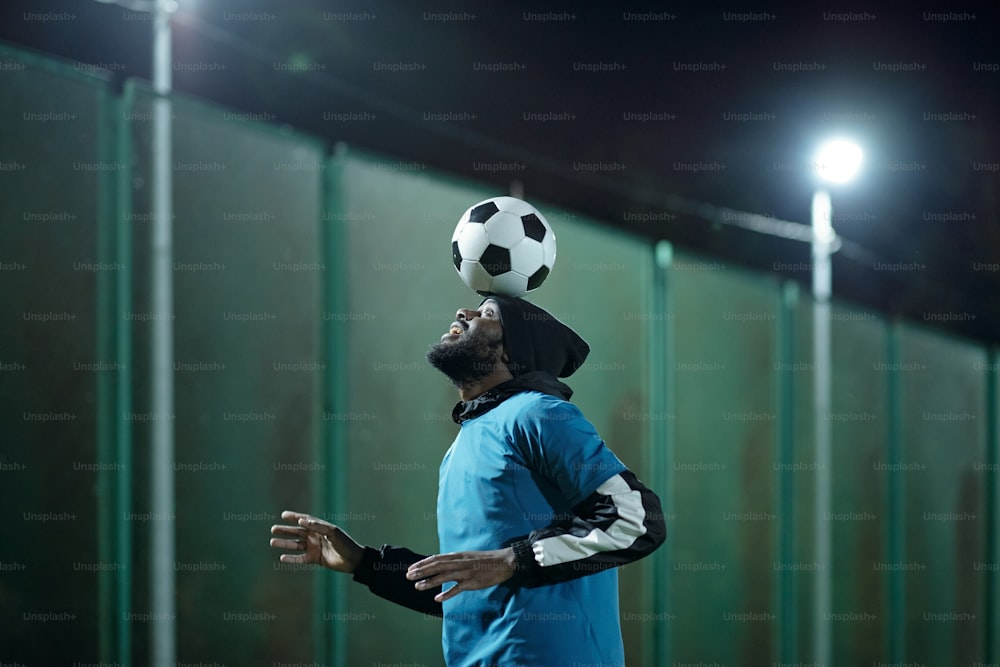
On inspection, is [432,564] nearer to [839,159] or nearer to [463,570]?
[463,570]

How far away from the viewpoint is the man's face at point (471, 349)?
2.90 meters

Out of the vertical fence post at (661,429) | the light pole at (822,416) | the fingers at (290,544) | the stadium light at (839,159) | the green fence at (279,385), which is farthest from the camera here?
the light pole at (822,416)

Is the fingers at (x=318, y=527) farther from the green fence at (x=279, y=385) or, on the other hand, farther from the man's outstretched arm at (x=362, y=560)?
the green fence at (x=279, y=385)

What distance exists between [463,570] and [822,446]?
19.8 ft

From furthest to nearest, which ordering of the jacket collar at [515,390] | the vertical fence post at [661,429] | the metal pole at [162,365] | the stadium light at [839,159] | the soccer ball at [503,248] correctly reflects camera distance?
the vertical fence post at [661,429] → the stadium light at [839,159] → the metal pole at [162,365] → the soccer ball at [503,248] → the jacket collar at [515,390]

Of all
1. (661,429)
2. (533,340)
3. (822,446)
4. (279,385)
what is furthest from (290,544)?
(822,446)

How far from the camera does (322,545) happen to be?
3.07 meters

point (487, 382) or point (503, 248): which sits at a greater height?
point (503, 248)

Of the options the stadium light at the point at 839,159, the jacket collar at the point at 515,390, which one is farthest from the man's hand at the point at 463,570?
the stadium light at the point at 839,159

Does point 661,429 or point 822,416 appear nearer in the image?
point 661,429

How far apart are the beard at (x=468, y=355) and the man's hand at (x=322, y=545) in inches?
24.3

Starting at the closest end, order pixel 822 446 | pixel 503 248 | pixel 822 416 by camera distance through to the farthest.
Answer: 1. pixel 503 248
2. pixel 822 416
3. pixel 822 446

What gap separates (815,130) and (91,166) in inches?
182

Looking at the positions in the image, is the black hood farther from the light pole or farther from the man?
the light pole
